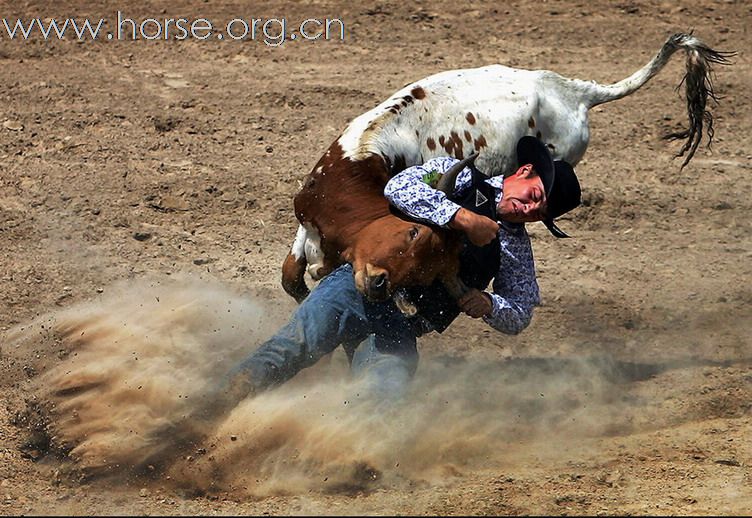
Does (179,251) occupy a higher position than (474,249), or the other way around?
(474,249)

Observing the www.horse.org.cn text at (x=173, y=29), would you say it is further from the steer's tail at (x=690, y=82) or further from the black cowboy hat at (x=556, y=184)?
the black cowboy hat at (x=556, y=184)

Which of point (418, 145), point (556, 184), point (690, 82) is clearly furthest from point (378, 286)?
point (690, 82)

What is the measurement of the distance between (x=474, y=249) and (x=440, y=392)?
1.05 m

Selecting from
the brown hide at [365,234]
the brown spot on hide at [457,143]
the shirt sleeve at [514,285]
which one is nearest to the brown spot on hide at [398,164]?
the brown hide at [365,234]

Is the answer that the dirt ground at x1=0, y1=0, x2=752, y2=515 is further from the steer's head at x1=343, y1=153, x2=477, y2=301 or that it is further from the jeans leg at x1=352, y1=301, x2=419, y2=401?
the steer's head at x1=343, y1=153, x2=477, y2=301

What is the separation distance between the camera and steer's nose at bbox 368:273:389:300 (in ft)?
14.7

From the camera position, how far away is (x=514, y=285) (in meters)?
4.88

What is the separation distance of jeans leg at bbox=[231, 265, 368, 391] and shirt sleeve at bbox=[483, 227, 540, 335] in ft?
1.84

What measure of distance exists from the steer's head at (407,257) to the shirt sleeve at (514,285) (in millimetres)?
290

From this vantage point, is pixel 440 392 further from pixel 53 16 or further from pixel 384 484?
pixel 53 16

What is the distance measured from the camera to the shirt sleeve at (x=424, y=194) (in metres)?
4.44

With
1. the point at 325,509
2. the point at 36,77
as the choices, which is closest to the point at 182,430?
the point at 325,509

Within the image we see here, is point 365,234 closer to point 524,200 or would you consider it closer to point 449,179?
point 449,179

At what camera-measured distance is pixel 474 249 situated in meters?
4.71
